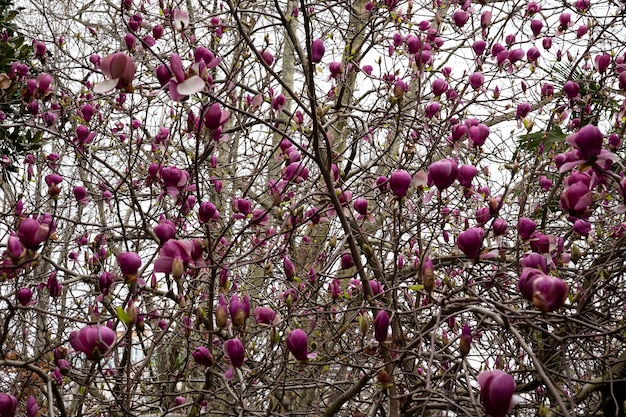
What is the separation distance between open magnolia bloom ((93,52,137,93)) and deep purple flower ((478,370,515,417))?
0.86 metres

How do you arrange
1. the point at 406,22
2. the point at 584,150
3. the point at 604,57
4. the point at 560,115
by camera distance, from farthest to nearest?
1. the point at 406,22
2. the point at 560,115
3. the point at 604,57
4. the point at 584,150

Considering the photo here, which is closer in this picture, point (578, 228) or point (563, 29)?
point (578, 228)

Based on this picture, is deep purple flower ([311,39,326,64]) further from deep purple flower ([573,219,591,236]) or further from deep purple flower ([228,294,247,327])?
deep purple flower ([573,219,591,236])

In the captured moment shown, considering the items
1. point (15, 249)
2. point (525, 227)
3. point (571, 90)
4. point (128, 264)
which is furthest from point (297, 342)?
point (571, 90)

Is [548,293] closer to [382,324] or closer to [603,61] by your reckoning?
[382,324]

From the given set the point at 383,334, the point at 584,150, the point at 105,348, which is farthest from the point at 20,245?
the point at 584,150

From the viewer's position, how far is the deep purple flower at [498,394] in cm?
81

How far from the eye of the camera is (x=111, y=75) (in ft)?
3.51

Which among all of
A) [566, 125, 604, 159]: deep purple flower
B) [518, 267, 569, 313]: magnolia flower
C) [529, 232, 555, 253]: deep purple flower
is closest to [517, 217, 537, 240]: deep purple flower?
[529, 232, 555, 253]: deep purple flower

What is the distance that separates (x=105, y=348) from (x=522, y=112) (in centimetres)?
173

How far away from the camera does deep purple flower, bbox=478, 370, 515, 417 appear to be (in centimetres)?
81

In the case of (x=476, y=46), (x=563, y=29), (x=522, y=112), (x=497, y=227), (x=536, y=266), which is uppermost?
(x=563, y=29)

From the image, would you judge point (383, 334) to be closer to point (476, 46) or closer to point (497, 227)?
point (497, 227)

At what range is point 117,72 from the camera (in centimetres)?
107
